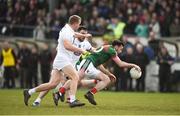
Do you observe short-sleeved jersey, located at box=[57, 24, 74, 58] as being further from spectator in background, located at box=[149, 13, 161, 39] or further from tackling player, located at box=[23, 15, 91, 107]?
spectator in background, located at box=[149, 13, 161, 39]

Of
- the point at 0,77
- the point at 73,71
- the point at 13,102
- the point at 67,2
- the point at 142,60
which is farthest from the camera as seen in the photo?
the point at 67,2

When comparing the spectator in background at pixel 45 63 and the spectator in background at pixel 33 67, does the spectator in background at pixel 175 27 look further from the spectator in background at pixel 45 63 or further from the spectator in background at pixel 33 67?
the spectator in background at pixel 33 67

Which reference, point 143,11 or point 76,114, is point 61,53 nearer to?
point 76,114

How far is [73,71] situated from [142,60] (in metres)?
12.2

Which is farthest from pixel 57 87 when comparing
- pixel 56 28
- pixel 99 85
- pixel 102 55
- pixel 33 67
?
pixel 56 28

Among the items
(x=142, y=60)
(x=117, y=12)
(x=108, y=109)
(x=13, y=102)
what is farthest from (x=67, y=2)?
(x=108, y=109)

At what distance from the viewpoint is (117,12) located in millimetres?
31672

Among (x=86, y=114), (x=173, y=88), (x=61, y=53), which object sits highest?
(x=61, y=53)

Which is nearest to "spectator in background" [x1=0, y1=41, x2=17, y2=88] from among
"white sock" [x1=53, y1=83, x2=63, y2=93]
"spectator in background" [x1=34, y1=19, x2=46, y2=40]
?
"spectator in background" [x1=34, y1=19, x2=46, y2=40]

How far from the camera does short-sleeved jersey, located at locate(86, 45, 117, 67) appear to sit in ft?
60.1

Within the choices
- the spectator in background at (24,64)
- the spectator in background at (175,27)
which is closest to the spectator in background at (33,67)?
the spectator in background at (24,64)

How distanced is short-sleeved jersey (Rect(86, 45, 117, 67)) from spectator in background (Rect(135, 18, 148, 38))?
11509 millimetres

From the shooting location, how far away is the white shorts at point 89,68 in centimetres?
1883

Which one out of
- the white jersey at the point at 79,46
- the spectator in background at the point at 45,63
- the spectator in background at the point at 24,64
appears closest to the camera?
the white jersey at the point at 79,46
